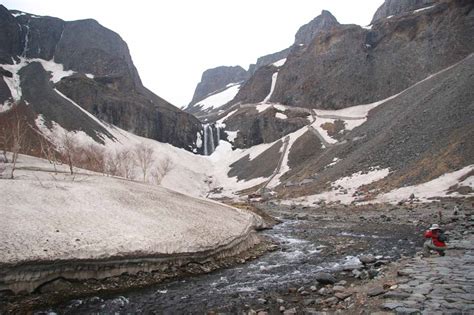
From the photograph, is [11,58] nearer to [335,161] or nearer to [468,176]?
[335,161]

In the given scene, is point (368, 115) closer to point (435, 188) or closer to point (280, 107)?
point (280, 107)

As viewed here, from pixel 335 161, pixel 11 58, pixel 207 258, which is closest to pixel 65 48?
pixel 11 58

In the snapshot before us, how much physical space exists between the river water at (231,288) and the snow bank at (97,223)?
2401 mm

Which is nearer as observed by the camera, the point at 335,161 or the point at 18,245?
the point at 18,245

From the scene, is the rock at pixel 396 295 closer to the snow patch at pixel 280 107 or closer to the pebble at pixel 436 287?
the pebble at pixel 436 287

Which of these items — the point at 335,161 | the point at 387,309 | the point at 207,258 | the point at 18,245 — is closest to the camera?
the point at 387,309

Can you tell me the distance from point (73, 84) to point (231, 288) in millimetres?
123827

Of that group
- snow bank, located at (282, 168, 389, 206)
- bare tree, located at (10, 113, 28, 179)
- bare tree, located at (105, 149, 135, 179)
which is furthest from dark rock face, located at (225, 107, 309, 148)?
bare tree, located at (10, 113, 28, 179)

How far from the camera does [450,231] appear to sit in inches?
899

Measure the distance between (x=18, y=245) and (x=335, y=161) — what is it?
209 feet

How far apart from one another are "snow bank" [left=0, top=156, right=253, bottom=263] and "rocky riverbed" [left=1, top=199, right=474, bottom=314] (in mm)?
2360

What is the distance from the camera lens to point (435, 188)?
37.9m

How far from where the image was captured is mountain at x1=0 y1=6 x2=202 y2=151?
314ft

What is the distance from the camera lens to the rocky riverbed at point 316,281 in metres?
11.9
